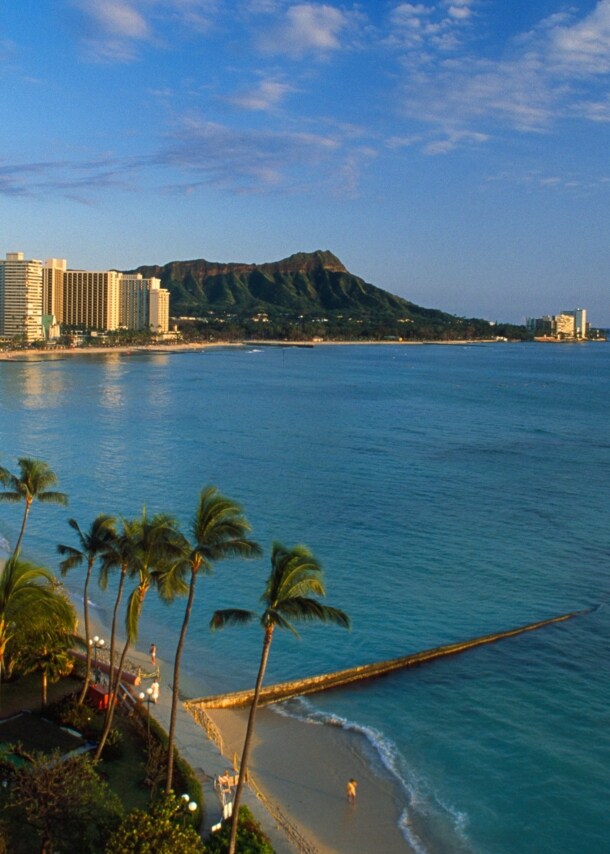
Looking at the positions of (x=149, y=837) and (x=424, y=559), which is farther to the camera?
(x=424, y=559)

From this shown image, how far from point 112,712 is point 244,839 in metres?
3.44

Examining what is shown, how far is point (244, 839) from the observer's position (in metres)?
12.6

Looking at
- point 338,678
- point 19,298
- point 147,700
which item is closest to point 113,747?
point 147,700

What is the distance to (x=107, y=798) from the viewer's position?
13.0 m

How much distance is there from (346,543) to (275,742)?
15.1 m

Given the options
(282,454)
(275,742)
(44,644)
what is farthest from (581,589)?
(282,454)

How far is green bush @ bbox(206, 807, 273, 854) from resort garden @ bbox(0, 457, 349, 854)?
2cm

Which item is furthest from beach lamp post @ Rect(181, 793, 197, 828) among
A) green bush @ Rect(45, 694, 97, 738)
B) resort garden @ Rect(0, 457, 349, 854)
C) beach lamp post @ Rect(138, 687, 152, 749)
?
→ green bush @ Rect(45, 694, 97, 738)

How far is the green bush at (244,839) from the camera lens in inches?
485

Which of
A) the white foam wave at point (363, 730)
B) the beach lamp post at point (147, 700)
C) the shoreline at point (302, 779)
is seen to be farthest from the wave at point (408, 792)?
the beach lamp post at point (147, 700)

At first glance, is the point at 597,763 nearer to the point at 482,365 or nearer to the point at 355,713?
the point at 355,713

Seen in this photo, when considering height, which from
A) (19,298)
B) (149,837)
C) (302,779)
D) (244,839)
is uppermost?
(19,298)

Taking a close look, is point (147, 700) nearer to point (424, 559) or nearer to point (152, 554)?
point (152, 554)

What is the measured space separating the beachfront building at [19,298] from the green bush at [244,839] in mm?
170887
